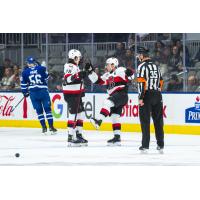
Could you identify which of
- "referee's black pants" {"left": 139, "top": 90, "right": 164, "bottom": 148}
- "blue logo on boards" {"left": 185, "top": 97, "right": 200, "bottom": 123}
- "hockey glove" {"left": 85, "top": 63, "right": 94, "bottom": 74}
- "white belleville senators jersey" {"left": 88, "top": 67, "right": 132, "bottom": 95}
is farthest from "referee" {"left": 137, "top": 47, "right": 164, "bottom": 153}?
"blue logo on boards" {"left": 185, "top": 97, "right": 200, "bottom": 123}

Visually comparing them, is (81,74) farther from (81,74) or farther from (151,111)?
(151,111)

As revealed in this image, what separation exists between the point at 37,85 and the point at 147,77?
216 inches

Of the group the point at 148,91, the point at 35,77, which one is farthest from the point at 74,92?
the point at 35,77

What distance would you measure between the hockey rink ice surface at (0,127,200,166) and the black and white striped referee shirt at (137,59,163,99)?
1.09m

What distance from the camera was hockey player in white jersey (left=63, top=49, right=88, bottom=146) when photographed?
1547cm

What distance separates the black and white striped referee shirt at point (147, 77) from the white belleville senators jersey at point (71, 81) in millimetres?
2161

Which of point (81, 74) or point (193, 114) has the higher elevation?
point (81, 74)

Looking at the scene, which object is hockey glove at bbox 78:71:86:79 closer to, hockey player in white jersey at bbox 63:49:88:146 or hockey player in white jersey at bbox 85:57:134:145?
hockey player in white jersey at bbox 63:49:88:146

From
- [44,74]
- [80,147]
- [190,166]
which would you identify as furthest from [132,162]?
[44,74]

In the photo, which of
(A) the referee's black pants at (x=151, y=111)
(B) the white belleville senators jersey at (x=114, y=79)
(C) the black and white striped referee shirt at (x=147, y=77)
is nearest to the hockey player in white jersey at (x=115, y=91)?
(B) the white belleville senators jersey at (x=114, y=79)

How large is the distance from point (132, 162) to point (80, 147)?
290cm

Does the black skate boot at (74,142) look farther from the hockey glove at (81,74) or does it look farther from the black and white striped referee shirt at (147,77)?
the black and white striped referee shirt at (147,77)

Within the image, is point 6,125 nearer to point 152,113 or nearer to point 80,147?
point 80,147

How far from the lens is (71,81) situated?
15492 millimetres
